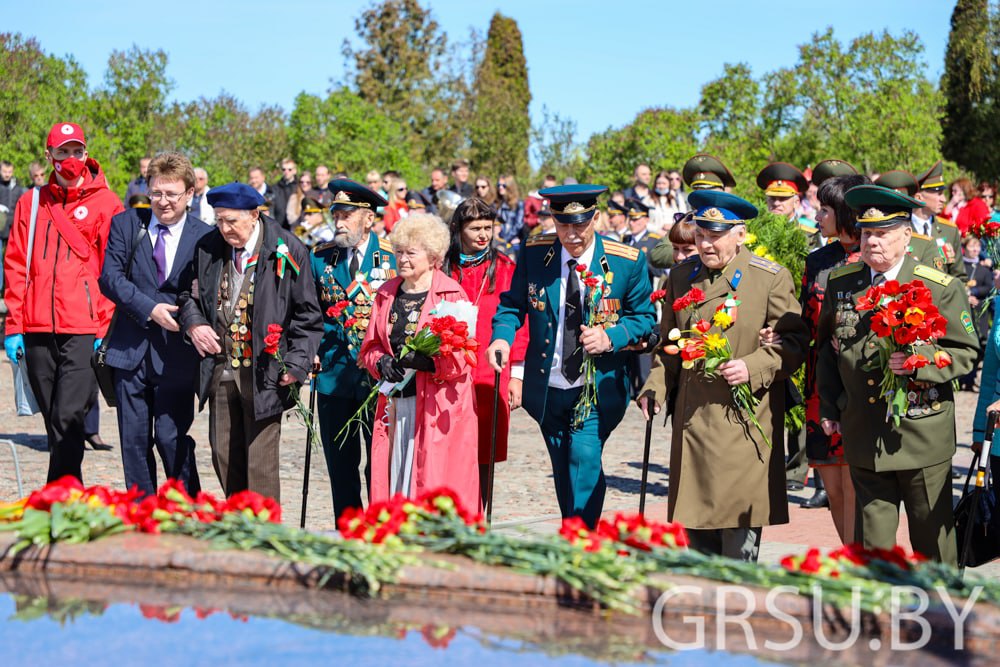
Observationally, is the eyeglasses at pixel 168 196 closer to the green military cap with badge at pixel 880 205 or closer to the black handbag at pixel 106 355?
the black handbag at pixel 106 355

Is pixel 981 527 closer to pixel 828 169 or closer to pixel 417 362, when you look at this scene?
pixel 417 362

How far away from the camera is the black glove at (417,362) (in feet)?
22.0

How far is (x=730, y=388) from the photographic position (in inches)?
251

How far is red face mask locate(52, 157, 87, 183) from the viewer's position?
8.19 metres

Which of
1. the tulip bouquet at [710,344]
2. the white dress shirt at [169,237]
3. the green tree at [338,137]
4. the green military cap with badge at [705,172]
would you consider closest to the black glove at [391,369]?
the tulip bouquet at [710,344]

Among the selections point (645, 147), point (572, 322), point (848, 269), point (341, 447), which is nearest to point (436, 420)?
point (572, 322)

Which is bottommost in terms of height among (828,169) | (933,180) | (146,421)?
(146,421)

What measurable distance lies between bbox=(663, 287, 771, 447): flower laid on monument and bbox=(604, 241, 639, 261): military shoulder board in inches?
27.5

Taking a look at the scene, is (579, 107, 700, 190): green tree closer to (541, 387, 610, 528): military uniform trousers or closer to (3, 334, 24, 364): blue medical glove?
(3, 334, 24, 364): blue medical glove

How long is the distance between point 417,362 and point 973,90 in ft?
161

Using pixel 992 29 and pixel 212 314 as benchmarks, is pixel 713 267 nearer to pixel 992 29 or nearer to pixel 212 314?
pixel 212 314

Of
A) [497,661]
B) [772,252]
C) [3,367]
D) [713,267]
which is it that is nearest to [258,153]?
[3,367]

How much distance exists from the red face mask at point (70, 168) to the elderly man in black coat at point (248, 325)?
1.34 metres

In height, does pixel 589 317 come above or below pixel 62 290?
below
